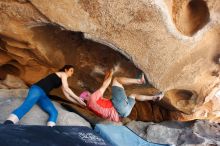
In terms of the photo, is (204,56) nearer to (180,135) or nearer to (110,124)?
(180,135)

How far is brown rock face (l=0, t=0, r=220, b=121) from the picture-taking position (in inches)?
138

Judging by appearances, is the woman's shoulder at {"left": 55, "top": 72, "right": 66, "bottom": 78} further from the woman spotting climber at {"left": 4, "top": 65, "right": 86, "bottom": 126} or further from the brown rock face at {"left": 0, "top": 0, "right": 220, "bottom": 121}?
the brown rock face at {"left": 0, "top": 0, "right": 220, "bottom": 121}

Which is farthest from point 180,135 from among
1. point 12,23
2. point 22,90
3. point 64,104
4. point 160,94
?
point 12,23

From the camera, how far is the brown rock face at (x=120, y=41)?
351 centimetres

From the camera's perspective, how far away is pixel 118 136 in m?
3.47

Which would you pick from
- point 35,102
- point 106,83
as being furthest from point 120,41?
point 35,102

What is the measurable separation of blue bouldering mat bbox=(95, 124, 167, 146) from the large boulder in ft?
1.24

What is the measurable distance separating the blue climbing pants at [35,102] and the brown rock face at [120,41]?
24.4 inches

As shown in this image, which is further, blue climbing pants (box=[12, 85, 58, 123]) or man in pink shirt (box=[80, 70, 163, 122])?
man in pink shirt (box=[80, 70, 163, 122])

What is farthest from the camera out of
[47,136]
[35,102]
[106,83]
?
[106,83]

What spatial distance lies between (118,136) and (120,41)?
0.89 metres

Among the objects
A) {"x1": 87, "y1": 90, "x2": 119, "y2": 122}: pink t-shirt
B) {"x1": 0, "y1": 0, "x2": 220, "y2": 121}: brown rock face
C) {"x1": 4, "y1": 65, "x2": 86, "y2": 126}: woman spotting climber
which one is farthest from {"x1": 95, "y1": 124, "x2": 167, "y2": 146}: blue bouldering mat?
{"x1": 0, "y1": 0, "x2": 220, "y2": 121}: brown rock face

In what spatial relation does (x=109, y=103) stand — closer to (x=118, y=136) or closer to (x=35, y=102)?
(x=118, y=136)

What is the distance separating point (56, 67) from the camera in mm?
4480
